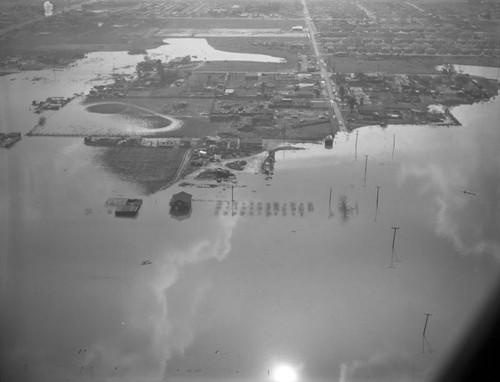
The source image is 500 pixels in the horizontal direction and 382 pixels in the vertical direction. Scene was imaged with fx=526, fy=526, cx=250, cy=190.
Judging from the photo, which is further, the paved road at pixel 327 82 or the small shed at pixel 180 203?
the paved road at pixel 327 82

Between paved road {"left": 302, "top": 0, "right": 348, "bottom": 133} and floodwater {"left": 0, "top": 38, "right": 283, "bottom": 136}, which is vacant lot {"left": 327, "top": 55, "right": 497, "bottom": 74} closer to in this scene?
paved road {"left": 302, "top": 0, "right": 348, "bottom": 133}

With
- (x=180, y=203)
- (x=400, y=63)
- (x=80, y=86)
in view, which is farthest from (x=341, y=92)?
(x=80, y=86)

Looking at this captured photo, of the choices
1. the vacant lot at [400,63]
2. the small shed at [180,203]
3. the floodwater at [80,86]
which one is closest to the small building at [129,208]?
the small shed at [180,203]

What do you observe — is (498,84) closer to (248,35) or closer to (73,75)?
(248,35)

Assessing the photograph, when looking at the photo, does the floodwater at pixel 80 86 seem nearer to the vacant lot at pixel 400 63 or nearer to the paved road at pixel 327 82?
the paved road at pixel 327 82

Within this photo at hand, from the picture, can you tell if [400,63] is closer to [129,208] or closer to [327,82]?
[327,82]

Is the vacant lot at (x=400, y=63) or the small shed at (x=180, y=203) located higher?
the vacant lot at (x=400, y=63)

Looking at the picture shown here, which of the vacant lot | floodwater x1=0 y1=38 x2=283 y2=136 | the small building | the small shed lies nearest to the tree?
the vacant lot

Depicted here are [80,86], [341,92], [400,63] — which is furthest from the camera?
[400,63]
